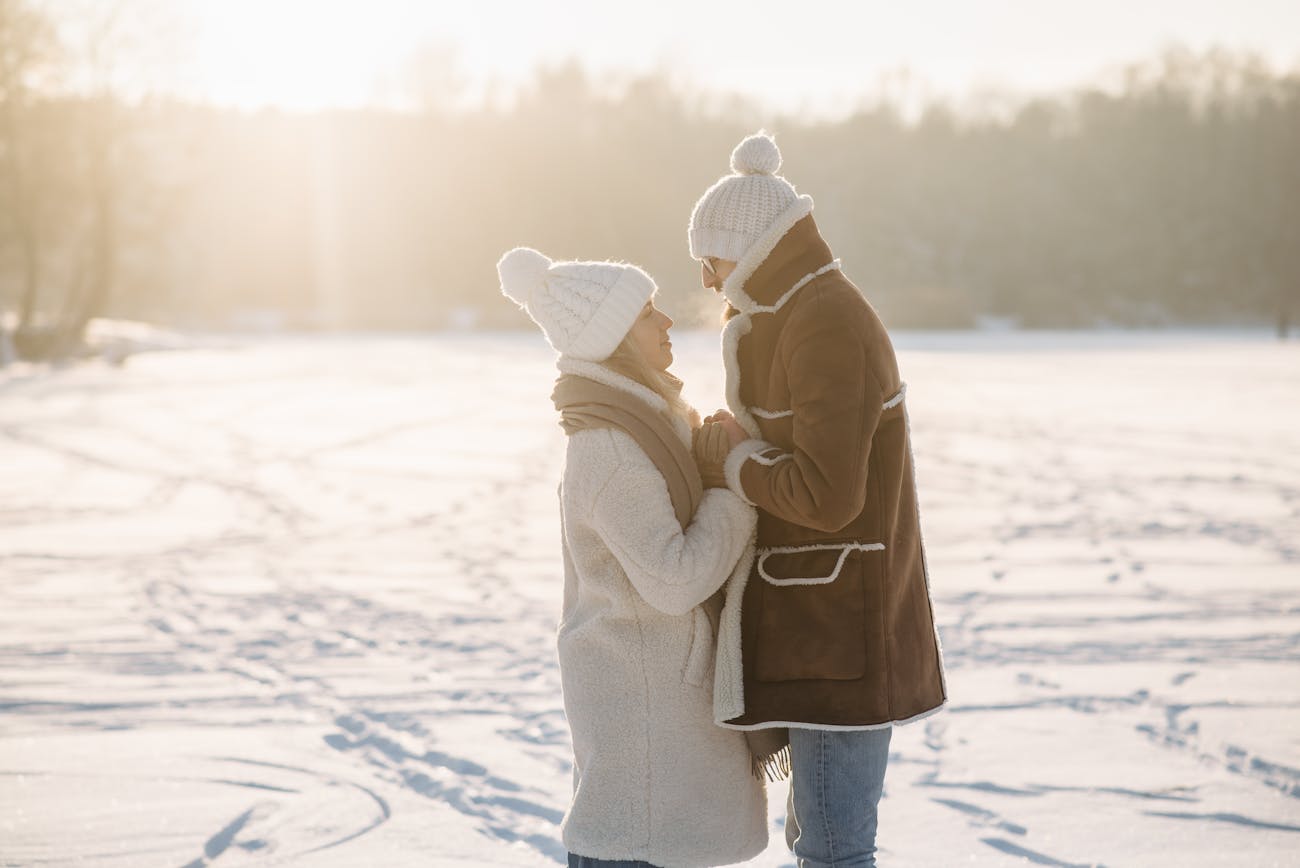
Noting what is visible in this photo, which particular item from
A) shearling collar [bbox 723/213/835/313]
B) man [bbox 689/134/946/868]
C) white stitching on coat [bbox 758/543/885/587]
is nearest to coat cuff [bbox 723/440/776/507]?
man [bbox 689/134/946/868]

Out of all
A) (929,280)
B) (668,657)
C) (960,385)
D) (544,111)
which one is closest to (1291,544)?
(668,657)

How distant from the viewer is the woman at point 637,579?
6.73ft

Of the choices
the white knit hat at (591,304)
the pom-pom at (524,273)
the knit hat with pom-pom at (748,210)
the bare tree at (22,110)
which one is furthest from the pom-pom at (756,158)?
the bare tree at (22,110)

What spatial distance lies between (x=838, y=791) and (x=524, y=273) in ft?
3.34

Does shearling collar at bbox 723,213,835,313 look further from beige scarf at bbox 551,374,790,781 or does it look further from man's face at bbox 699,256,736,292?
beige scarf at bbox 551,374,790,781

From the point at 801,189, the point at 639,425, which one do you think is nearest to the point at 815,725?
the point at 639,425

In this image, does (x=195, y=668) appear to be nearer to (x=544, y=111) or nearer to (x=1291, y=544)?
(x=1291, y=544)

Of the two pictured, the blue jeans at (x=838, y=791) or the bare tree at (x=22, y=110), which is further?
the bare tree at (x=22, y=110)

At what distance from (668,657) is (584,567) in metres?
0.21

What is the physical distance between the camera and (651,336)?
7.11 feet

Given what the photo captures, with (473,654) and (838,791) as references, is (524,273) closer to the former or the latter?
(838,791)

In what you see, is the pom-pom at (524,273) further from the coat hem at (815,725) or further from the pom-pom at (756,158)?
the coat hem at (815,725)

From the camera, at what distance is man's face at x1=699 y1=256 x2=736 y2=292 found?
2186mm

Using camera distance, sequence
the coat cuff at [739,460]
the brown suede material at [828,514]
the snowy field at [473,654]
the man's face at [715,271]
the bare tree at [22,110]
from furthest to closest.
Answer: the bare tree at [22,110] → the snowy field at [473,654] → the man's face at [715,271] → the coat cuff at [739,460] → the brown suede material at [828,514]
